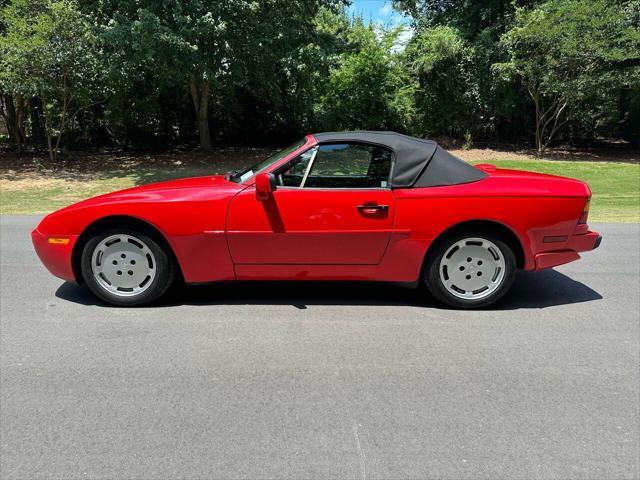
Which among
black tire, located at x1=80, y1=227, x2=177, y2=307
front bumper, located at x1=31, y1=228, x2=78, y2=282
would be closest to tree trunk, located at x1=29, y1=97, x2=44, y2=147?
front bumper, located at x1=31, y1=228, x2=78, y2=282

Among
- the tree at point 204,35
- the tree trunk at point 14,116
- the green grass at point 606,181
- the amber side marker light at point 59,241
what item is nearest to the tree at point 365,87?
the tree at point 204,35

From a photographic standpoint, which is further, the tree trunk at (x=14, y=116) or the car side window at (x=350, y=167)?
the tree trunk at (x=14, y=116)

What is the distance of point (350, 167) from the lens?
5047 mm

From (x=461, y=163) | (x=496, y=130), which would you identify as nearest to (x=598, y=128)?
(x=496, y=130)

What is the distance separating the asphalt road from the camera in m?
2.78

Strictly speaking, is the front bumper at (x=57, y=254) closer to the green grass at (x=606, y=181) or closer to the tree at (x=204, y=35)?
the green grass at (x=606, y=181)

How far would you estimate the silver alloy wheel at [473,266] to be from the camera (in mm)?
4820

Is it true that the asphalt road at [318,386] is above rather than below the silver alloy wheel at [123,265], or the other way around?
below

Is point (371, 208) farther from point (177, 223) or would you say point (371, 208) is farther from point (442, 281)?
point (177, 223)

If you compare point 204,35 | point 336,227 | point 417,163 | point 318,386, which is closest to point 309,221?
point 336,227

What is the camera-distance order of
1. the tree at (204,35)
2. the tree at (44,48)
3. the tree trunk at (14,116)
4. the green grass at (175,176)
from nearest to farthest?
the green grass at (175,176)
the tree at (204,35)
the tree at (44,48)
the tree trunk at (14,116)

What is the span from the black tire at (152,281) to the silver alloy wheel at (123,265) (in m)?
0.03

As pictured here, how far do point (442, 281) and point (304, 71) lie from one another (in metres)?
13.6

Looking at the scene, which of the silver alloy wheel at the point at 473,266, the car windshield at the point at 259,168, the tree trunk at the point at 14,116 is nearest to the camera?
the silver alloy wheel at the point at 473,266
